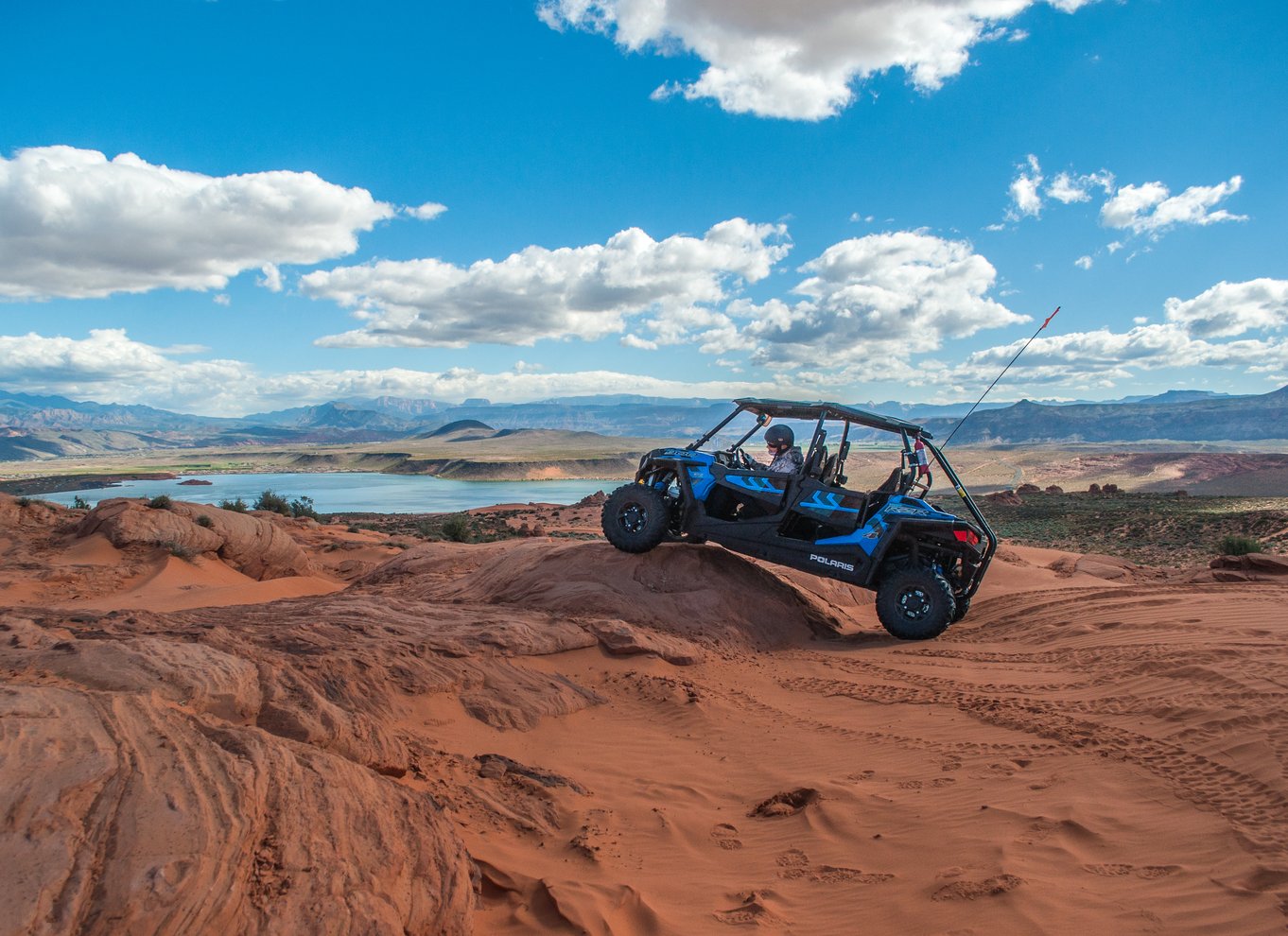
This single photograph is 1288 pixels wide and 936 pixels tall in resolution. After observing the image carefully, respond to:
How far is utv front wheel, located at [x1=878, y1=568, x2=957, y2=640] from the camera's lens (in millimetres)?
8836

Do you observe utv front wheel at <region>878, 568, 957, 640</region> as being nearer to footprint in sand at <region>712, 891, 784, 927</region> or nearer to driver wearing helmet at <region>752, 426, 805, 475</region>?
driver wearing helmet at <region>752, 426, 805, 475</region>

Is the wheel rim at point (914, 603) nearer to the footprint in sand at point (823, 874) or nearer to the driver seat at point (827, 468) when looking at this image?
the driver seat at point (827, 468)

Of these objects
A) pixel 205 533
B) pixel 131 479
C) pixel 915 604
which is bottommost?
pixel 131 479

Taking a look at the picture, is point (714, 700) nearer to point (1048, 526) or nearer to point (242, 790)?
point (242, 790)

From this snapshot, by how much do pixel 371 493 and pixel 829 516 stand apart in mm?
66751

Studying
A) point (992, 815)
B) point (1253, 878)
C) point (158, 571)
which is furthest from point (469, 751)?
point (158, 571)

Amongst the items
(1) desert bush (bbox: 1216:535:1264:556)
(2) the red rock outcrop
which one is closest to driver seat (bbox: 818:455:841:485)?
(2) the red rock outcrop

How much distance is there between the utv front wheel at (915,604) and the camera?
8.84 metres

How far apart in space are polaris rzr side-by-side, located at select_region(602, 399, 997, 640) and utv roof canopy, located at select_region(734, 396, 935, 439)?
0.02 m

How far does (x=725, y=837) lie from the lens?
4.30 meters

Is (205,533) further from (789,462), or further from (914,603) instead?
(914,603)

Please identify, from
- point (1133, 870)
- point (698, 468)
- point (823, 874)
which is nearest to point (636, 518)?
point (698, 468)

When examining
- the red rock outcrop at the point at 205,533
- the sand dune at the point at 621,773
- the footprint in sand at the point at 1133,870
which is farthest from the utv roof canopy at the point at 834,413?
the red rock outcrop at the point at 205,533

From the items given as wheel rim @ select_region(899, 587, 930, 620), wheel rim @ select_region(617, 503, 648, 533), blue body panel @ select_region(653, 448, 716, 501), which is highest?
blue body panel @ select_region(653, 448, 716, 501)
